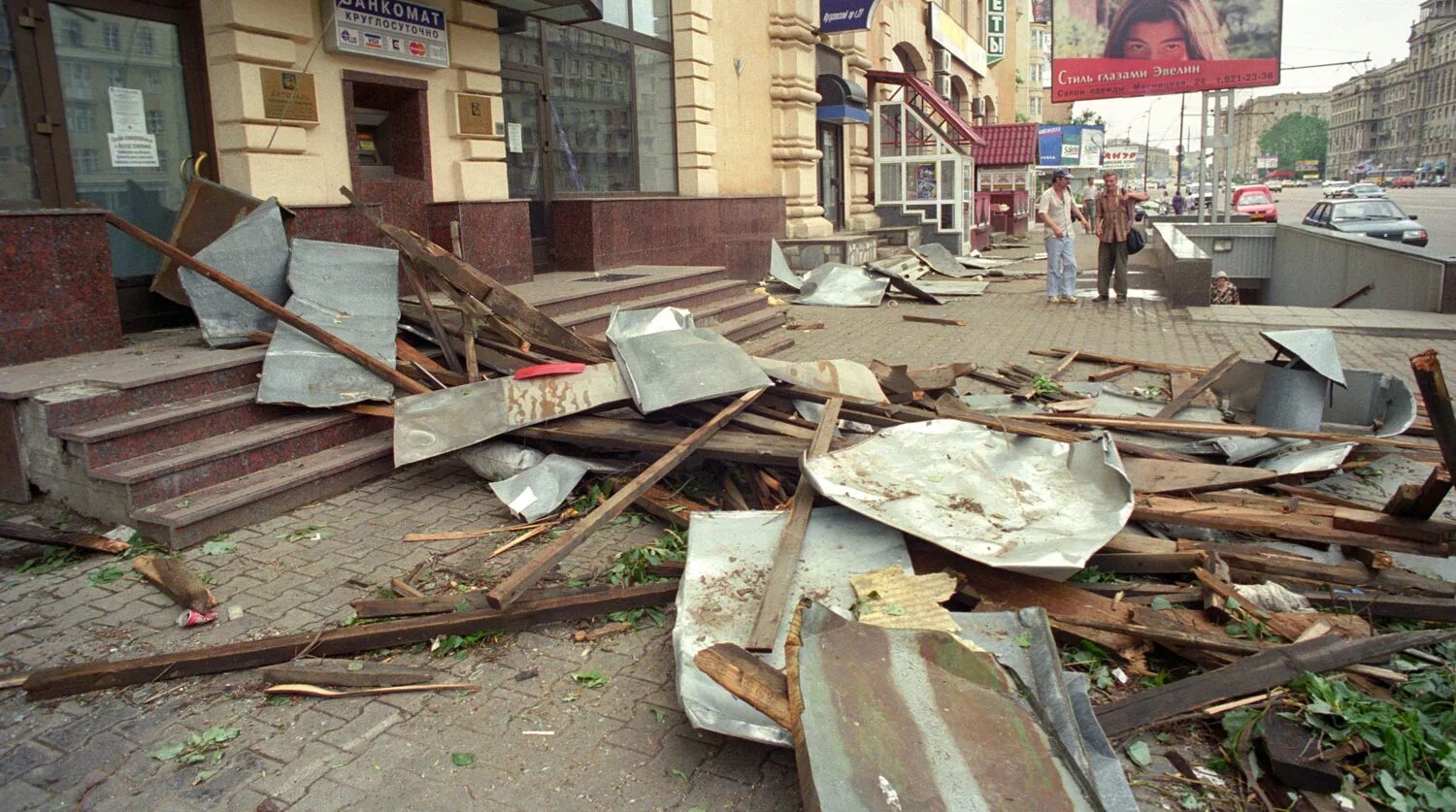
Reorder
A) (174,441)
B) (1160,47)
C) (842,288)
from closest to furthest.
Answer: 1. (174,441)
2. (842,288)
3. (1160,47)

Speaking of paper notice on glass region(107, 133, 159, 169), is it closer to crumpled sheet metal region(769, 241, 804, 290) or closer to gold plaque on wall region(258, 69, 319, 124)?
gold plaque on wall region(258, 69, 319, 124)

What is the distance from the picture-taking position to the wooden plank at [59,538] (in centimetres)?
467

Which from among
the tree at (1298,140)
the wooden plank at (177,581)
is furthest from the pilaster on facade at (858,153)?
the tree at (1298,140)

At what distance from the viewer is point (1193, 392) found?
6801 mm

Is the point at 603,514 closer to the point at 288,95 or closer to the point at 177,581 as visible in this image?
the point at 177,581

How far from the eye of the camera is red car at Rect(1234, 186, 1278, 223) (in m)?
32.1

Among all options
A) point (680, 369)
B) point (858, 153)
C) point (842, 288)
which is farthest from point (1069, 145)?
point (680, 369)

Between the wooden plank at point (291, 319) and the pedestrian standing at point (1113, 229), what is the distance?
32.6 feet

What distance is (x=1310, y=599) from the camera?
3965 mm

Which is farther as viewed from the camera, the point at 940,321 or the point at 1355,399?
the point at 940,321

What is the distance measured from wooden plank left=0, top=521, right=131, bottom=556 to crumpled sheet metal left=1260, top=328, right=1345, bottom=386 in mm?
6703

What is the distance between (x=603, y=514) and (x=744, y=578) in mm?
884

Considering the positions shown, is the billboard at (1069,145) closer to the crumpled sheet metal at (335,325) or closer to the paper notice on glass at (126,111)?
the crumpled sheet metal at (335,325)

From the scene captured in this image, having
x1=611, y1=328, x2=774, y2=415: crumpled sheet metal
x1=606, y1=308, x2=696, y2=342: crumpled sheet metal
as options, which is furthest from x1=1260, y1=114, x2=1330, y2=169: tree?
x1=611, y1=328, x2=774, y2=415: crumpled sheet metal
